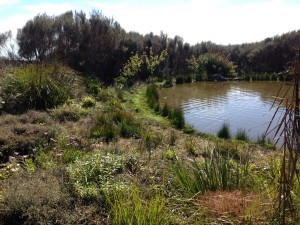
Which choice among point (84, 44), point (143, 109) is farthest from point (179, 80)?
point (143, 109)

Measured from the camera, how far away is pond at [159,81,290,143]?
30.4 feet

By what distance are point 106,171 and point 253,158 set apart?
2846mm

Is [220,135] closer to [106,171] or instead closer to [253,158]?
[253,158]

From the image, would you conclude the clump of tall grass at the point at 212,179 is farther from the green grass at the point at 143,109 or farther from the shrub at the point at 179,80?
the shrub at the point at 179,80

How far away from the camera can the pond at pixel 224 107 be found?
9.26m

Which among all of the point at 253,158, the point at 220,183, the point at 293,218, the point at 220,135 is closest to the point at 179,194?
the point at 220,183

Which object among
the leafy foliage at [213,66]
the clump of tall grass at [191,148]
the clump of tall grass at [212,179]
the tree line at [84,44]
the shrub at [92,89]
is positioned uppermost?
the tree line at [84,44]

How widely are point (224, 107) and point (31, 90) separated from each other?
266 inches

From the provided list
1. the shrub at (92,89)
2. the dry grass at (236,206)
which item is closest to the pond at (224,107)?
the shrub at (92,89)

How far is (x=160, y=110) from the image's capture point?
10625 mm

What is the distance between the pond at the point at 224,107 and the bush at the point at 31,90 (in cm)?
387

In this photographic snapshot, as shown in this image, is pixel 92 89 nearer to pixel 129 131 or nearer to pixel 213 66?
pixel 129 131

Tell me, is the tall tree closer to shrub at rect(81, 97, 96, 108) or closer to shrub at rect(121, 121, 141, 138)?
shrub at rect(81, 97, 96, 108)

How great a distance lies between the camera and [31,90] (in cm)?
880
